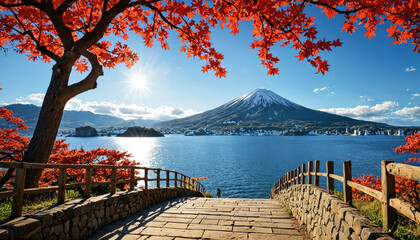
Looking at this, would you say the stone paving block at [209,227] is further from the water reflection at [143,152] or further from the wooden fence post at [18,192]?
the water reflection at [143,152]

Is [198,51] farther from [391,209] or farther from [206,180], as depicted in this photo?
[206,180]

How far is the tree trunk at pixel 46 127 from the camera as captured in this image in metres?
4.15

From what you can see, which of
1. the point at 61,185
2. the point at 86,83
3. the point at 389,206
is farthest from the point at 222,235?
the point at 86,83

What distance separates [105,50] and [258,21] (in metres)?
4.27

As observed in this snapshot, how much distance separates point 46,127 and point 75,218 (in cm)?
202

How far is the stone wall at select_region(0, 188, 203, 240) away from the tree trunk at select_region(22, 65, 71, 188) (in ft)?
3.64

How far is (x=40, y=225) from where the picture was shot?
9.80 feet

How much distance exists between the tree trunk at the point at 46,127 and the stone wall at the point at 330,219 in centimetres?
571

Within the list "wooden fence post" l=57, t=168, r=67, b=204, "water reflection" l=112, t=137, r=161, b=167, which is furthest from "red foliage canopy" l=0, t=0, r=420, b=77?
"water reflection" l=112, t=137, r=161, b=167

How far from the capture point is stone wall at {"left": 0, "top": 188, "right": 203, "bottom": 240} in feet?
8.97

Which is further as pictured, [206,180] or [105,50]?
[206,180]

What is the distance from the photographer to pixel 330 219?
11.3 feet

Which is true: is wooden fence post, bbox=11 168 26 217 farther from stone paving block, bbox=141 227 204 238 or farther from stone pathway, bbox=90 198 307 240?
stone paving block, bbox=141 227 204 238

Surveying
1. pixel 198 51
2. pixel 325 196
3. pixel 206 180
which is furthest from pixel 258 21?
pixel 206 180
